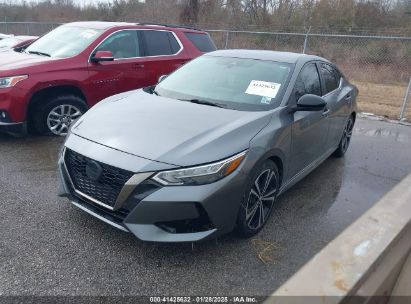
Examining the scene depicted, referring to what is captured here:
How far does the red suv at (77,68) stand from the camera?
4941mm

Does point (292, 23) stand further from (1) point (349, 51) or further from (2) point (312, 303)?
(2) point (312, 303)

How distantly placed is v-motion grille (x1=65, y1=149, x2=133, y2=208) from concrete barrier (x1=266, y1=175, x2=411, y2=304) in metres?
1.61

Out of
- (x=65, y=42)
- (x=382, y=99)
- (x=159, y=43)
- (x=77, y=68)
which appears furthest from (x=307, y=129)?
(x=382, y=99)

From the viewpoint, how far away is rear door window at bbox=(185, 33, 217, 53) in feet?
23.1

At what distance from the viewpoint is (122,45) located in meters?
6.05

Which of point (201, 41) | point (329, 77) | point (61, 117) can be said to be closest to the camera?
point (329, 77)

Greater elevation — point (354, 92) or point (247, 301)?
point (354, 92)

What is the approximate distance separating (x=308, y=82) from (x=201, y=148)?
1966mm

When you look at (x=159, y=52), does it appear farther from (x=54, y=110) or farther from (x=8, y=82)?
(x=8, y=82)

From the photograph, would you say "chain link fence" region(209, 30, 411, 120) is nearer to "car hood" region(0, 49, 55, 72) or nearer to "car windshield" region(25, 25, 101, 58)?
"car windshield" region(25, 25, 101, 58)

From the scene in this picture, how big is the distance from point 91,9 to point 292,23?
16.9 meters

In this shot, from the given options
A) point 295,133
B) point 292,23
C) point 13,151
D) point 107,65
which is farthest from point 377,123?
point 292,23

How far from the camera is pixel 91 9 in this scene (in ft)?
95.0

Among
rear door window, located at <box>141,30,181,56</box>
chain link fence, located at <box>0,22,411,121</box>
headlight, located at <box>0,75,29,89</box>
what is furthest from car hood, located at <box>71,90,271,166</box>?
chain link fence, located at <box>0,22,411,121</box>
